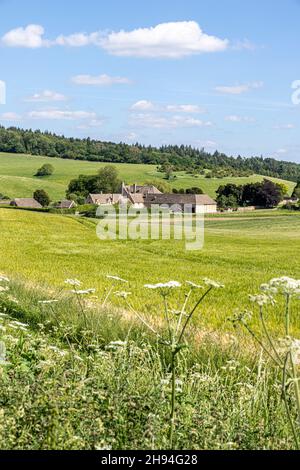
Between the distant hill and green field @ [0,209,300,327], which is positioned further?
the distant hill

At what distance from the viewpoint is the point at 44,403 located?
3.89 meters

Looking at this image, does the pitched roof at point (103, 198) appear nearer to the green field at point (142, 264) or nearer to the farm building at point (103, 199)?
the farm building at point (103, 199)

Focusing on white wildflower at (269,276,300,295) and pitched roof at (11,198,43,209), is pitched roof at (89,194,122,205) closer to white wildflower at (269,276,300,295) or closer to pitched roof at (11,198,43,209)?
pitched roof at (11,198,43,209)

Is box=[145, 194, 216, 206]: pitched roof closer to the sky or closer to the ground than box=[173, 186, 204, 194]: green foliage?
closer to the ground

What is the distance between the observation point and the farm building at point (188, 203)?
108000 mm

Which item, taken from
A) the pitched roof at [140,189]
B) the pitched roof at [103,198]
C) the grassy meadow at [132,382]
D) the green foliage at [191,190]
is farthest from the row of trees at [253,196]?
the grassy meadow at [132,382]

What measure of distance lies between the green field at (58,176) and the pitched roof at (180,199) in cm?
1662

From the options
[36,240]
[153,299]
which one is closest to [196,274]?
[153,299]

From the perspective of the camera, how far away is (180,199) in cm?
11488

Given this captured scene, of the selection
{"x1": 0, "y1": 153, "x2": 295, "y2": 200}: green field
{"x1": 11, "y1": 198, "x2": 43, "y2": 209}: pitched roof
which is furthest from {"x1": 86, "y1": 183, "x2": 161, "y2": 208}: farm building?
{"x1": 11, "y1": 198, "x2": 43, "y2": 209}: pitched roof

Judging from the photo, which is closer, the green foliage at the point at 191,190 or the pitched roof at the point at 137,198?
the pitched roof at the point at 137,198

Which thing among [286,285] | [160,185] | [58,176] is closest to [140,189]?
[160,185]

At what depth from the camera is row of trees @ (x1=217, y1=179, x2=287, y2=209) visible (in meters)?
110
